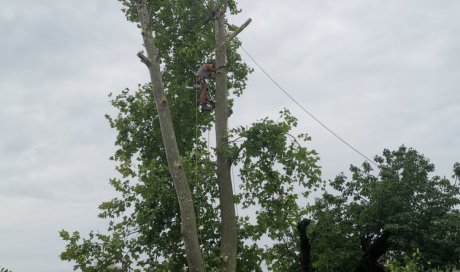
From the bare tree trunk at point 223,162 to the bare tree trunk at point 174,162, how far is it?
4.53ft

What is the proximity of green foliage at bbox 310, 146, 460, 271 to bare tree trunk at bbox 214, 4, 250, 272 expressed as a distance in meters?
7.48

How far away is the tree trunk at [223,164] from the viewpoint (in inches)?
330

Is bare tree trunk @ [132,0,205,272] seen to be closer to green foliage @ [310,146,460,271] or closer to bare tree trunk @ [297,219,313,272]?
bare tree trunk @ [297,219,313,272]

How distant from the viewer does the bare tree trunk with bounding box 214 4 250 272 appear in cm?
839

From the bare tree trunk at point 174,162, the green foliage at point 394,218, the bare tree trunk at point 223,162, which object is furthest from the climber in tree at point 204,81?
the green foliage at point 394,218

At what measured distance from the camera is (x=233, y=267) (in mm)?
8258

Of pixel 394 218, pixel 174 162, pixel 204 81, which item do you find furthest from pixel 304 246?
pixel 394 218

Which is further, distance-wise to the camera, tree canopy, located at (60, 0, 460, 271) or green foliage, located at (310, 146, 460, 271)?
green foliage, located at (310, 146, 460, 271)

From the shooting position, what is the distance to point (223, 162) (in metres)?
9.28

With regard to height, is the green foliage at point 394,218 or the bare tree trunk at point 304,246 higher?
the green foliage at point 394,218

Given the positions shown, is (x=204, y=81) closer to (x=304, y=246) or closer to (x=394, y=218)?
(x=304, y=246)

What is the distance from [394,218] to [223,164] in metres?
11.4

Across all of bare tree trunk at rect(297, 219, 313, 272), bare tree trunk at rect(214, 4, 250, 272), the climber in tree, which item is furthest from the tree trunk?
bare tree trunk at rect(297, 219, 313, 272)

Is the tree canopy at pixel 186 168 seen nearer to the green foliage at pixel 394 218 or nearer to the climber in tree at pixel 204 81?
the climber in tree at pixel 204 81
